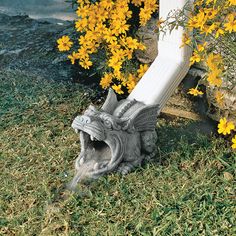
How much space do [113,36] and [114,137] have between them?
2.98ft

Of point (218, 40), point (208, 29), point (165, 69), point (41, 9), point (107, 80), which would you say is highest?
point (208, 29)

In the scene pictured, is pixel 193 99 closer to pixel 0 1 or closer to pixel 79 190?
pixel 79 190

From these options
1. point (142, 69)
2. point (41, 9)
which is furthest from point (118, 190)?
point (41, 9)

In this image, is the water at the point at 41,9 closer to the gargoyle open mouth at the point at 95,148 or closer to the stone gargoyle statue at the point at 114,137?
the stone gargoyle statue at the point at 114,137

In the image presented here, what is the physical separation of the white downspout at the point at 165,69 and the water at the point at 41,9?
6.43 ft

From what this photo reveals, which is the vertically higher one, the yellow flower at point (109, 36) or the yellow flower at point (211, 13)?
the yellow flower at point (211, 13)

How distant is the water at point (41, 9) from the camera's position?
5586 mm

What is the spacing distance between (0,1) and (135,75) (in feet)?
7.72

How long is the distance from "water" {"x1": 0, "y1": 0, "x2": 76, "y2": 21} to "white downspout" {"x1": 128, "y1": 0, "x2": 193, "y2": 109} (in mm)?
1959

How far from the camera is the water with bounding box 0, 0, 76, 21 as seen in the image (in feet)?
Result: 18.3

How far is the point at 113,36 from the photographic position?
12.8ft

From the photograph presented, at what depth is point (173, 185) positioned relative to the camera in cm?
315

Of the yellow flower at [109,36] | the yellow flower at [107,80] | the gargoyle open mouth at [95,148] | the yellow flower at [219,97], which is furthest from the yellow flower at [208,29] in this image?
the yellow flower at [107,80]

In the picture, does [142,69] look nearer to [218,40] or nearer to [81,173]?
[218,40]
